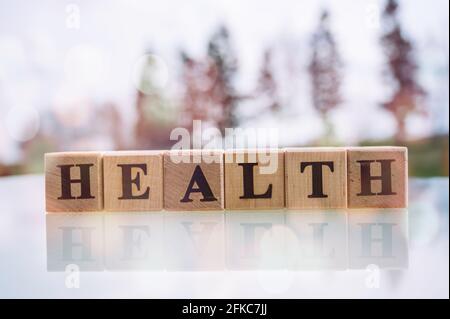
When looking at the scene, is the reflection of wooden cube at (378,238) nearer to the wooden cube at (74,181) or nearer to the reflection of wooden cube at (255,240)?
the reflection of wooden cube at (255,240)

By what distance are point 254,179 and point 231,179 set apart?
0.08 metres

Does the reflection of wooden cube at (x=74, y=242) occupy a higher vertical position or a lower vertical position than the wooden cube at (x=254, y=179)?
lower

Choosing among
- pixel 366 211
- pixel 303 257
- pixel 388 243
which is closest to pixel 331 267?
pixel 303 257

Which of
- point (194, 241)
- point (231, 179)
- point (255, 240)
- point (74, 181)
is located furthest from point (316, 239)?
point (74, 181)

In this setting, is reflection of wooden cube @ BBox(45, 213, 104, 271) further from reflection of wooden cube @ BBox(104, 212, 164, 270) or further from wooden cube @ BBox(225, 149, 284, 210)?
wooden cube @ BBox(225, 149, 284, 210)

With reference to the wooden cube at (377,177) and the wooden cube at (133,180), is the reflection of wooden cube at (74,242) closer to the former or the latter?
Result: the wooden cube at (133,180)

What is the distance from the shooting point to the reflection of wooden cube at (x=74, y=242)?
4.82ft

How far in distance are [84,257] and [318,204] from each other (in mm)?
846

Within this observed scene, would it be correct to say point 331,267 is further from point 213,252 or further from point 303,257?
point 213,252

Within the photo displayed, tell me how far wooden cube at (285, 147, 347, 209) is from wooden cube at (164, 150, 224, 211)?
249mm

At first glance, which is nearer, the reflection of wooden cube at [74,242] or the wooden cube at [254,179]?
the reflection of wooden cube at [74,242]

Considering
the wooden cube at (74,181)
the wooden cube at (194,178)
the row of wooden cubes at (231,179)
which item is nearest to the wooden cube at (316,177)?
the row of wooden cubes at (231,179)

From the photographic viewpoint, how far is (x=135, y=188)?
196 centimetres

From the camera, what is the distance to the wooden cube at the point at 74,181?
1.95 metres
